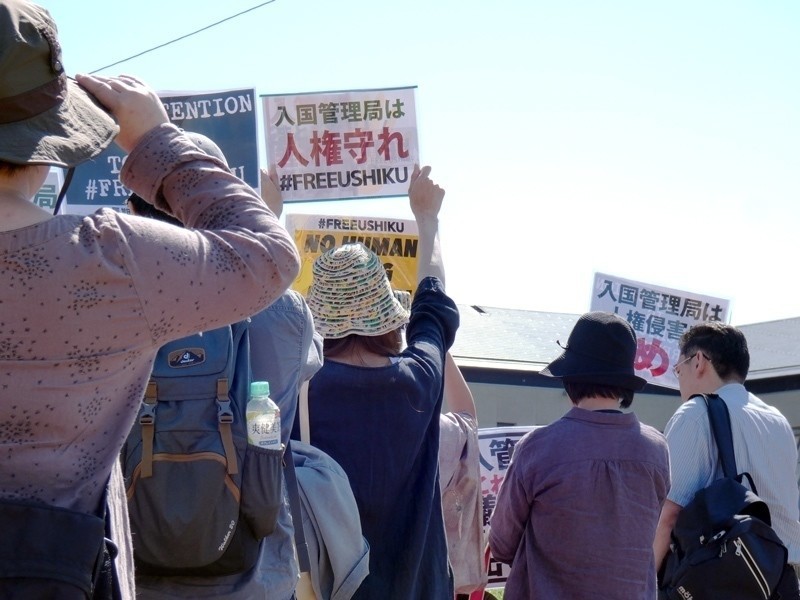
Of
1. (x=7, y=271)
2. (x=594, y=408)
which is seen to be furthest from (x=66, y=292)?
(x=594, y=408)

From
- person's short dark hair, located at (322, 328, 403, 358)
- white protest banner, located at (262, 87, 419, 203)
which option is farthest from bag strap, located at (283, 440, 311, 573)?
white protest banner, located at (262, 87, 419, 203)

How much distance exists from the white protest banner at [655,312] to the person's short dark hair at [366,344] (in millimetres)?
3748

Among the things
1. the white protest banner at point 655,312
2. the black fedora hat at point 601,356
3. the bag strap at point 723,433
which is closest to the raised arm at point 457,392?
the black fedora hat at point 601,356

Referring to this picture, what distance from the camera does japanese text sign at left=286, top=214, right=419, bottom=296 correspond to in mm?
4809

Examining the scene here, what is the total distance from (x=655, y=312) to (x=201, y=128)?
3444mm

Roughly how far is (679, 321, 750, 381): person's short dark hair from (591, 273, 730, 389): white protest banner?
2030 mm

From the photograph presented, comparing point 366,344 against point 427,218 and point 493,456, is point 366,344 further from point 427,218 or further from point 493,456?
point 493,456

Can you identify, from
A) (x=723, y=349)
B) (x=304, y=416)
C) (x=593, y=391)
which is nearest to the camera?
(x=304, y=416)

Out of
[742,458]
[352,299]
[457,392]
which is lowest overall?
[742,458]

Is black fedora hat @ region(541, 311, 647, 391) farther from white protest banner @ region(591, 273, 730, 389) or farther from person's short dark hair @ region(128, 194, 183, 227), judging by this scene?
white protest banner @ region(591, 273, 730, 389)

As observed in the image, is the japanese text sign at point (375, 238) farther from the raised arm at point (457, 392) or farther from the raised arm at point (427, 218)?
the raised arm at point (457, 392)

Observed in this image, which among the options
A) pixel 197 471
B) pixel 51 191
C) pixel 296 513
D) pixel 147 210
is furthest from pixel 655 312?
pixel 197 471

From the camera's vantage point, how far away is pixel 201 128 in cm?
464

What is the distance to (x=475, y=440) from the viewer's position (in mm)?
3941
